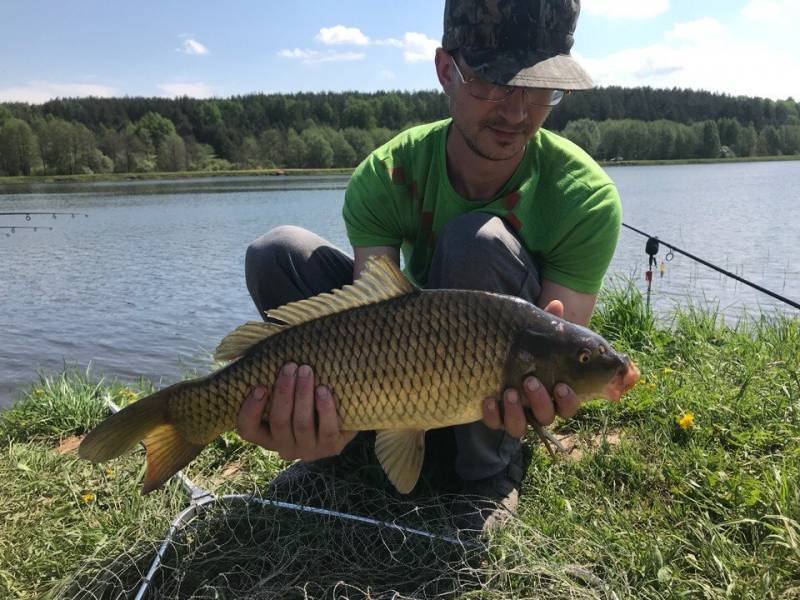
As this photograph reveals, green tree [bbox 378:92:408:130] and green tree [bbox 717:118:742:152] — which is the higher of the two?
green tree [bbox 378:92:408:130]

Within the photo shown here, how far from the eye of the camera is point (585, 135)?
48.0 m

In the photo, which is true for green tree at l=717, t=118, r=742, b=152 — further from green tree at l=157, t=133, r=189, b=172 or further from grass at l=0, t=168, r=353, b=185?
green tree at l=157, t=133, r=189, b=172

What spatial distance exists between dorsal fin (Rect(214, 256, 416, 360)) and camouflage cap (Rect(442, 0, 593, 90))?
2.12ft

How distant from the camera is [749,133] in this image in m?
57.7

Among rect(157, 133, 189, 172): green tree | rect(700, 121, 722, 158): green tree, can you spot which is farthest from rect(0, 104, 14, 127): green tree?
rect(700, 121, 722, 158): green tree

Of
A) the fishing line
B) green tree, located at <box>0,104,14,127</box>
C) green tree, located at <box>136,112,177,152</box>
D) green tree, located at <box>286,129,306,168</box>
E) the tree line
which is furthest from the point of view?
green tree, located at <box>136,112,177,152</box>

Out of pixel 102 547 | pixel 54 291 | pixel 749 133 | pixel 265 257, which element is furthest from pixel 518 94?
pixel 749 133

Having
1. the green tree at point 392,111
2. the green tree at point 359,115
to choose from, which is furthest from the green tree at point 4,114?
the green tree at point 392,111

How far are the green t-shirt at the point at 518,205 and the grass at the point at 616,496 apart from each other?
56 centimetres

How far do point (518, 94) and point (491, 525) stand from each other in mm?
1132

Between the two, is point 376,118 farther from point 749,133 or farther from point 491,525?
point 491,525

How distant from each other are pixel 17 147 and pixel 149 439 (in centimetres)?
6061

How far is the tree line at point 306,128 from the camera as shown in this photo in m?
54.3

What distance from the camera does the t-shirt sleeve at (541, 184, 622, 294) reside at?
6.14 ft
